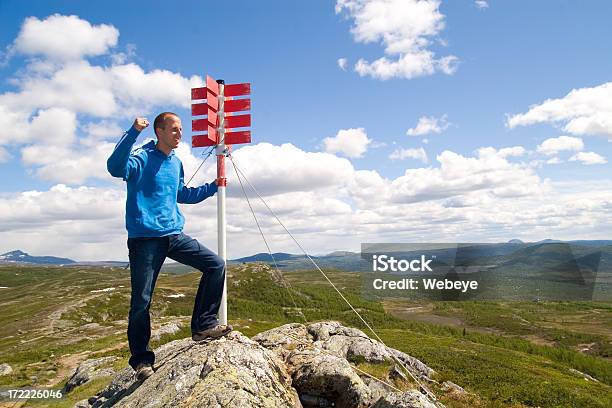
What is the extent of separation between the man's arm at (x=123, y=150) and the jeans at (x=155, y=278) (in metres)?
1.46

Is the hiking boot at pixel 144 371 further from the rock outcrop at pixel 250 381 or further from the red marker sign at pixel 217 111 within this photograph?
the red marker sign at pixel 217 111

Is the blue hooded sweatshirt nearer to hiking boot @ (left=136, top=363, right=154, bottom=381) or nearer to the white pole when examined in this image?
the white pole

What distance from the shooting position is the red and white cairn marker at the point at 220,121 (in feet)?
38.5

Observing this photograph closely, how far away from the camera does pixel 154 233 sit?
8.02 m

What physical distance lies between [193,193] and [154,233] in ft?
7.39

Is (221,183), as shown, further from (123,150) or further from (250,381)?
(250,381)

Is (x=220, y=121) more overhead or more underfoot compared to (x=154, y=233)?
more overhead

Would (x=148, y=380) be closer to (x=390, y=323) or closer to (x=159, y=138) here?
(x=159, y=138)

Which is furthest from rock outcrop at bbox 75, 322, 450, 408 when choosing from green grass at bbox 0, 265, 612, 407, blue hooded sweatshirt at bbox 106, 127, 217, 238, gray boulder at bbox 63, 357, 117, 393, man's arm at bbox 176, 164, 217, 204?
gray boulder at bbox 63, 357, 117, 393

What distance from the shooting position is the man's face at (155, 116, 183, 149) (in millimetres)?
8547

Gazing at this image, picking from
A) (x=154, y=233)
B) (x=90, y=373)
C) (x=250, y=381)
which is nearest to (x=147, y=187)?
(x=154, y=233)

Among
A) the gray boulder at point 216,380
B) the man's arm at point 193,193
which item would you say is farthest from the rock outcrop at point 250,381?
the man's arm at point 193,193

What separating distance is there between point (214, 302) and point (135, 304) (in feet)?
5.92

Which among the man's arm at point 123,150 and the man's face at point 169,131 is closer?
the man's arm at point 123,150
